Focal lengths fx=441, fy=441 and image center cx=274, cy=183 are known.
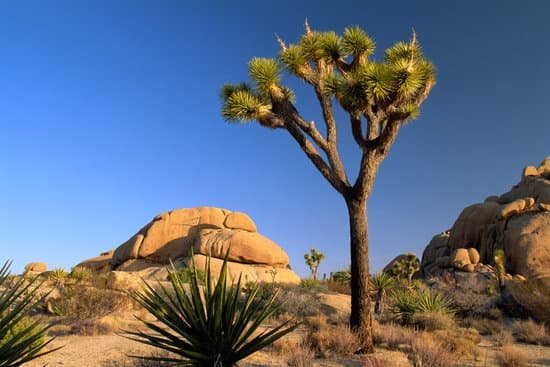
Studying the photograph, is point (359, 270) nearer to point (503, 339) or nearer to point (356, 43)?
point (503, 339)

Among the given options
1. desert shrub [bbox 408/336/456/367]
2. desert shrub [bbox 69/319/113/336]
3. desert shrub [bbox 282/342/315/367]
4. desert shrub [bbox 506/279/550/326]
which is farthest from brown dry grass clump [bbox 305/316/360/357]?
desert shrub [bbox 506/279/550/326]

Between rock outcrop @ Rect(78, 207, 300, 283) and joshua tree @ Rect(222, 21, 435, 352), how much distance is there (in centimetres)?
1506

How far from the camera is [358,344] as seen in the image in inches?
368

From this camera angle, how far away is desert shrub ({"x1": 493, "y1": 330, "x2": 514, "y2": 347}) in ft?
35.8

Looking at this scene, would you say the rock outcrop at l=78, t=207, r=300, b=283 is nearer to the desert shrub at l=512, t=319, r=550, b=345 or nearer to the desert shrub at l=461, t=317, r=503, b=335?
the desert shrub at l=461, t=317, r=503, b=335

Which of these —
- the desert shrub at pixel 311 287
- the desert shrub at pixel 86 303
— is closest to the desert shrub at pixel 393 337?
the desert shrub at pixel 86 303

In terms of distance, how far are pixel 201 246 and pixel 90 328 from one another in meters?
16.5

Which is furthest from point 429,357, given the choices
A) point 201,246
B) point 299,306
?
point 201,246

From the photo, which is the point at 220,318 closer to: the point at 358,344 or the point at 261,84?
the point at 358,344

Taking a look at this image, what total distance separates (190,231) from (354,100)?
22.5m

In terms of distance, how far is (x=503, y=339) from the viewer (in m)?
11.5

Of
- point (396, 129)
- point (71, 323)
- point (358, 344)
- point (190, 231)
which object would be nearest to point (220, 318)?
point (358, 344)

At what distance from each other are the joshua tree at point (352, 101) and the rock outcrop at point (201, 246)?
1506 cm

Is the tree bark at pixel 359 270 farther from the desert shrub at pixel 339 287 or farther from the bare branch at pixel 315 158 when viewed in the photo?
the desert shrub at pixel 339 287
